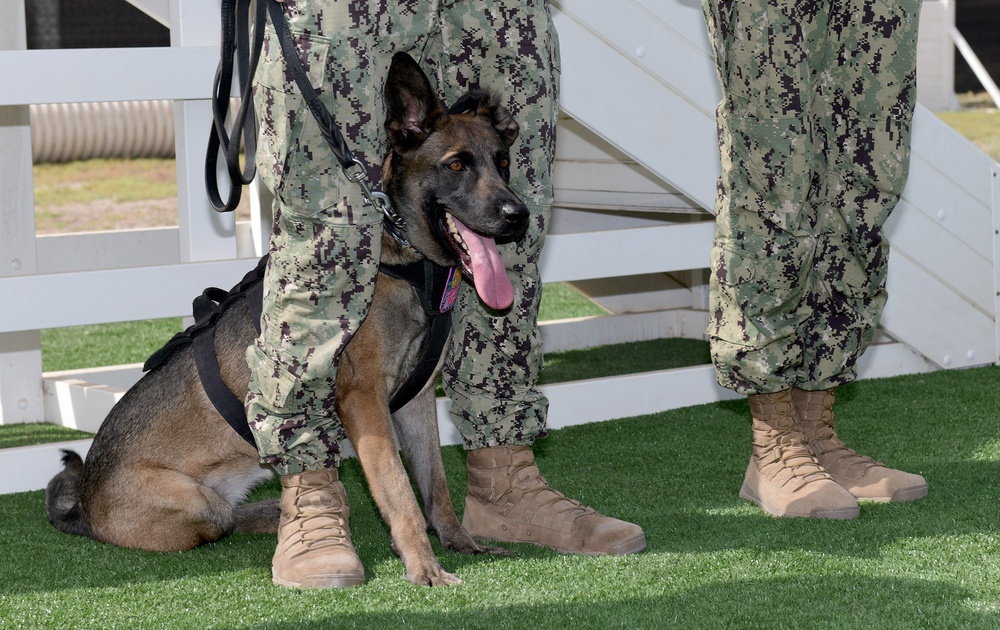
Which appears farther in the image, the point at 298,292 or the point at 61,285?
the point at 61,285

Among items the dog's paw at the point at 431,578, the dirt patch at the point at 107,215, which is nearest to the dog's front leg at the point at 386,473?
the dog's paw at the point at 431,578

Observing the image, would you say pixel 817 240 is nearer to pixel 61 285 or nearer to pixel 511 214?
pixel 511 214

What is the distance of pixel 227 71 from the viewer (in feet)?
7.84

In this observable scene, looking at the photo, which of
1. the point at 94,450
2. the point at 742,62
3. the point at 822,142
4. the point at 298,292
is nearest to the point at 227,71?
the point at 298,292

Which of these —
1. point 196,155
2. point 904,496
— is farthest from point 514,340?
point 196,155

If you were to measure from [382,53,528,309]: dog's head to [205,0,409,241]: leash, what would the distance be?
0.07 metres

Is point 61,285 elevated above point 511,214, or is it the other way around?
point 511,214

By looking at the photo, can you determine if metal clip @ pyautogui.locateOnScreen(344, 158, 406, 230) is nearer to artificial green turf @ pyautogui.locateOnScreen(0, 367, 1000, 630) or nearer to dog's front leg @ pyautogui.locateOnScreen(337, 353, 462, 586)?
dog's front leg @ pyautogui.locateOnScreen(337, 353, 462, 586)

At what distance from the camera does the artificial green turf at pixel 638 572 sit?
2100 millimetres

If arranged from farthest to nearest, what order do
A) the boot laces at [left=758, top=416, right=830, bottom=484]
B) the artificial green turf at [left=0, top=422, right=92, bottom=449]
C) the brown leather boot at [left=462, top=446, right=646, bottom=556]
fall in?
the artificial green turf at [left=0, top=422, right=92, bottom=449], the boot laces at [left=758, top=416, right=830, bottom=484], the brown leather boot at [left=462, top=446, right=646, bottom=556]

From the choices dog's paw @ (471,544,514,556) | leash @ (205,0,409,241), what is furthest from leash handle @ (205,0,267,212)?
dog's paw @ (471,544,514,556)

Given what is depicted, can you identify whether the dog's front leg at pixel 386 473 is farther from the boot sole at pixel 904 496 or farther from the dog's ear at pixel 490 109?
the boot sole at pixel 904 496

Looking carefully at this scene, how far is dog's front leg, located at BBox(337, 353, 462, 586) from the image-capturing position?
7.60 ft

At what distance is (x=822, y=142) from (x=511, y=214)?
0.90 metres
